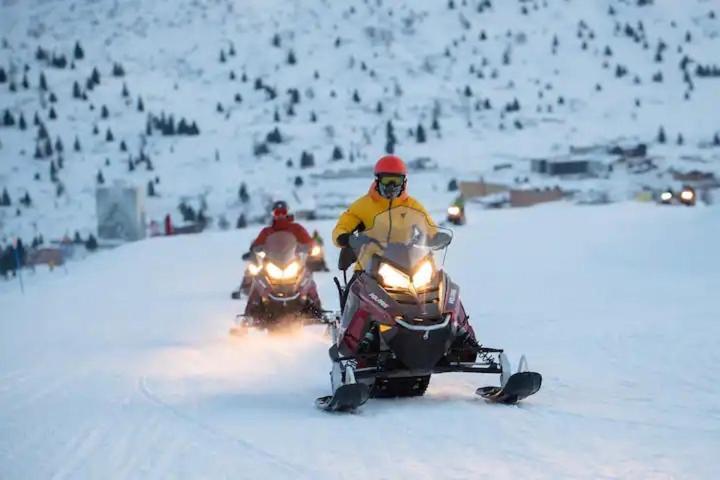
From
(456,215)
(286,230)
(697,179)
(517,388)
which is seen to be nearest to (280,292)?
(286,230)

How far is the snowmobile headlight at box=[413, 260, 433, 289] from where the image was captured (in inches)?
320

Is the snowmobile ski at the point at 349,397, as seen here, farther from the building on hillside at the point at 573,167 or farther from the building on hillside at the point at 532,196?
the building on hillside at the point at 573,167

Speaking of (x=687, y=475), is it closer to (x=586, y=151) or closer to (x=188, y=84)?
(x=586, y=151)

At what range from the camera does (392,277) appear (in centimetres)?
814

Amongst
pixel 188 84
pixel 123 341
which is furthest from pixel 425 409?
pixel 188 84

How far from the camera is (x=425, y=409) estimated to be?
25.5ft

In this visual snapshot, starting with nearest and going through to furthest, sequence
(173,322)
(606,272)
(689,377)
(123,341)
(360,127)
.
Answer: (689,377)
(123,341)
(173,322)
(606,272)
(360,127)

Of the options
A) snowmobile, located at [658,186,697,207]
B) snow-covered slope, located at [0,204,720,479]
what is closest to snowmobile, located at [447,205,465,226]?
snowmobile, located at [658,186,697,207]

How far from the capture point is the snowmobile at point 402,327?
782cm

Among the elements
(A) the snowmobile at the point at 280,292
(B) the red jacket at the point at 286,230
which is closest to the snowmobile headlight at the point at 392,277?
(A) the snowmobile at the point at 280,292

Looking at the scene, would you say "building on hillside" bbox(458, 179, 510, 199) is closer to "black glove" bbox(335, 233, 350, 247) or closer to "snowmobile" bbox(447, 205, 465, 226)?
"snowmobile" bbox(447, 205, 465, 226)

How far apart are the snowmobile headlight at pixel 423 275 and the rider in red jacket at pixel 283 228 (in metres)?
6.26

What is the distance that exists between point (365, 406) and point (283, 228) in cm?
681

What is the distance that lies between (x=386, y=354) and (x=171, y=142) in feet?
218
